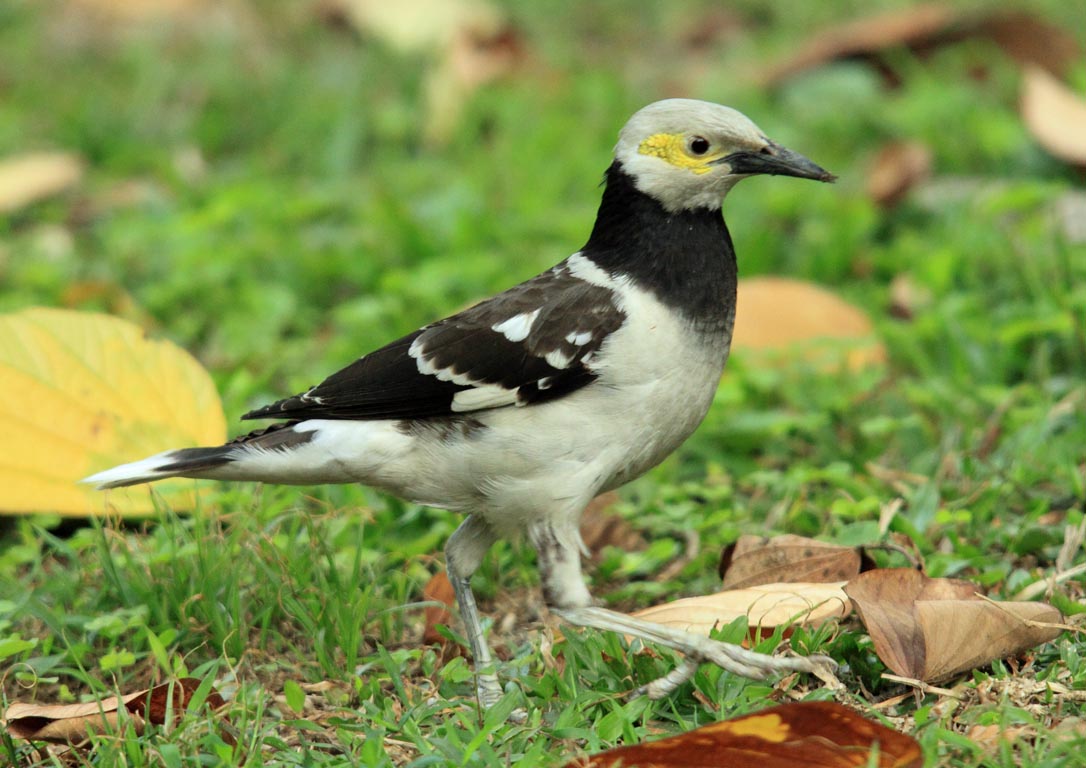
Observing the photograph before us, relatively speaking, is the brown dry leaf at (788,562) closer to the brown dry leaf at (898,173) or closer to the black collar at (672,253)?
the black collar at (672,253)

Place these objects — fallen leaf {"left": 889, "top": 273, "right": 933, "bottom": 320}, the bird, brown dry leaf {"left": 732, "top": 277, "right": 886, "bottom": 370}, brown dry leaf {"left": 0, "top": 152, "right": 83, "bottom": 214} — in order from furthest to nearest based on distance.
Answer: brown dry leaf {"left": 0, "top": 152, "right": 83, "bottom": 214}, fallen leaf {"left": 889, "top": 273, "right": 933, "bottom": 320}, brown dry leaf {"left": 732, "top": 277, "right": 886, "bottom": 370}, the bird

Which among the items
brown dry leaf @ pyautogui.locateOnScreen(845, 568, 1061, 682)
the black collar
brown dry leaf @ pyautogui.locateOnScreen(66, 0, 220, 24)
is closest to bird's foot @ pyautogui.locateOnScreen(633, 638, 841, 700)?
brown dry leaf @ pyautogui.locateOnScreen(845, 568, 1061, 682)

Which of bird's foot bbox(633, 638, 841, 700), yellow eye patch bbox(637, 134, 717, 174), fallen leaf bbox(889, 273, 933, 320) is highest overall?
yellow eye patch bbox(637, 134, 717, 174)

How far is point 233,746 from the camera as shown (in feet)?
11.5

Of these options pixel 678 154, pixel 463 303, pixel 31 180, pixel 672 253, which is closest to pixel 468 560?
pixel 672 253

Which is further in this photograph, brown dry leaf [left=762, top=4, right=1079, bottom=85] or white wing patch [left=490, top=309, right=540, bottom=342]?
brown dry leaf [left=762, top=4, right=1079, bottom=85]

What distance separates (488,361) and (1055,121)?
411 centimetres

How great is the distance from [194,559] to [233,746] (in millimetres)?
808

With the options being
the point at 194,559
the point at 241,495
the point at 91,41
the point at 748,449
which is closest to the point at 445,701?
the point at 194,559

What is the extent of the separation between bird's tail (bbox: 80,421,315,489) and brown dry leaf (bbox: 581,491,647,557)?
3.78ft

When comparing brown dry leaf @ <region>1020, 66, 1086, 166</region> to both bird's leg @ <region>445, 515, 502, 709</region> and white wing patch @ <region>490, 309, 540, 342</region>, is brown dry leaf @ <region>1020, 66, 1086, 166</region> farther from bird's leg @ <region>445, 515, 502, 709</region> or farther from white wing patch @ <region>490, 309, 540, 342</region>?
bird's leg @ <region>445, 515, 502, 709</region>

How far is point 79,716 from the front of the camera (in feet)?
11.7

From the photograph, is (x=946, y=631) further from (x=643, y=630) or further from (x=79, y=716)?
(x=79, y=716)

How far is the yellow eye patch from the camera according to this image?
13.0ft
